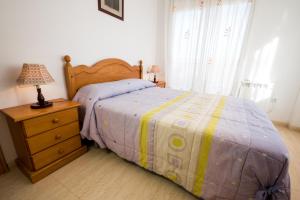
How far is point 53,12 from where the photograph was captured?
62.2 inches

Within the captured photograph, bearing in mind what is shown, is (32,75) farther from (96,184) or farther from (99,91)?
(96,184)

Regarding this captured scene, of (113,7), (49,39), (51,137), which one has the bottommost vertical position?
(51,137)

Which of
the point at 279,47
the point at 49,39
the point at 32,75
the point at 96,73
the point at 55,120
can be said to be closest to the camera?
the point at 32,75

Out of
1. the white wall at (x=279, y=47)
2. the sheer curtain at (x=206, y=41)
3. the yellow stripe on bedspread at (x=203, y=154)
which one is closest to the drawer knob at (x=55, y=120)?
the yellow stripe on bedspread at (x=203, y=154)

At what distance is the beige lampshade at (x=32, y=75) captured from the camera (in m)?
1.25

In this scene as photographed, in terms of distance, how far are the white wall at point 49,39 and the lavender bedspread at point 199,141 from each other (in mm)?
505

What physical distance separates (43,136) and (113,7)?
2.05 meters

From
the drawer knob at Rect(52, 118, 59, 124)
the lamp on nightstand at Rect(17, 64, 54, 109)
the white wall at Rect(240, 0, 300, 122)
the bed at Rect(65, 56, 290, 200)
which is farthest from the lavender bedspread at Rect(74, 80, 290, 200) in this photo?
the white wall at Rect(240, 0, 300, 122)

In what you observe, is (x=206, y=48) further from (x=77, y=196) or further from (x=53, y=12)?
(x=77, y=196)

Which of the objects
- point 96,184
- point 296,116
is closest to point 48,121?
point 96,184

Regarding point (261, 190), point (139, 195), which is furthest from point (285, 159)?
point (139, 195)

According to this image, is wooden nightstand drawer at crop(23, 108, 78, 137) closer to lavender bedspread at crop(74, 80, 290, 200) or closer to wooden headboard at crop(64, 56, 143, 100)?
lavender bedspread at crop(74, 80, 290, 200)

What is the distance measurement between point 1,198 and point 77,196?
61 centimetres

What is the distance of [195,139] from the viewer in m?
1.05
